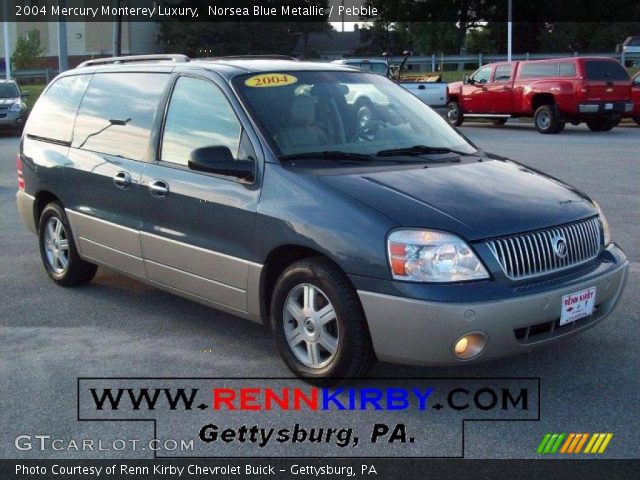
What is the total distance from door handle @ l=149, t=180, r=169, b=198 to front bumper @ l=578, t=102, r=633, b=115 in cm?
1803

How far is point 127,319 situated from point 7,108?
1996 cm

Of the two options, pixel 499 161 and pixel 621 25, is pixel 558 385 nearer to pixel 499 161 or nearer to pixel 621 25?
pixel 499 161

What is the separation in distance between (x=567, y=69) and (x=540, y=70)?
36.5 inches

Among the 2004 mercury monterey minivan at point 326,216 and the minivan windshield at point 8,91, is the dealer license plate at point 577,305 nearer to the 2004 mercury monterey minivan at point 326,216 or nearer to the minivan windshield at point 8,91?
the 2004 mercury monterey minivan at point 326,216

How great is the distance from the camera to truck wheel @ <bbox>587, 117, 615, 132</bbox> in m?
23.1

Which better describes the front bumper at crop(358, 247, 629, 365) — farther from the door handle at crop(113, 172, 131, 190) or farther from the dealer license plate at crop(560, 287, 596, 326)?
the door handle at crop(113, 172, 131, 190)

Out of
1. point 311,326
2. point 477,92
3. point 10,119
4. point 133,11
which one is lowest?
point 10,119

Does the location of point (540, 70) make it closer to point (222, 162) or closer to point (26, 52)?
point (222, 162)

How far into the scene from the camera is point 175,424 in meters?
4.31

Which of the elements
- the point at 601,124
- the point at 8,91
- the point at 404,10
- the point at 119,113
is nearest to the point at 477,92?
the point at 601,124

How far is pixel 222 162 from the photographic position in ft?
16.4

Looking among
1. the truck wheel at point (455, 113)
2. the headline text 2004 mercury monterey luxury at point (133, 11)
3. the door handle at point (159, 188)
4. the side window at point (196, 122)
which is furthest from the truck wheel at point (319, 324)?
the headline text 2004 mercury monterey luxury at point (133, 11)

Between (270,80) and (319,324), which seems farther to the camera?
(270,80)

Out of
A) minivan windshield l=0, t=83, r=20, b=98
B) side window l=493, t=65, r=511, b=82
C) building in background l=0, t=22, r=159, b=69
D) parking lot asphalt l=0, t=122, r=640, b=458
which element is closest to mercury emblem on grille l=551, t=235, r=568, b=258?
parking lot asphalt l=0, t=122, r=640, b=458
